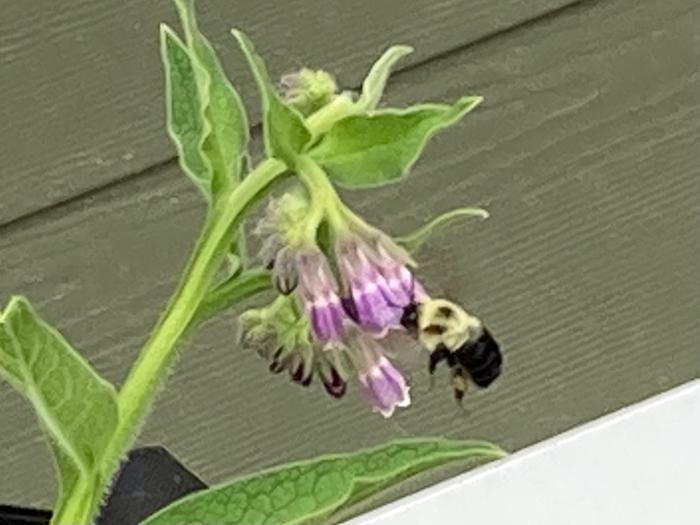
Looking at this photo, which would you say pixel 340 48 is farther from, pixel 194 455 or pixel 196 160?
pixel 196 160

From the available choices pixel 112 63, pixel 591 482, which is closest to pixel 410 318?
pixel 591 482

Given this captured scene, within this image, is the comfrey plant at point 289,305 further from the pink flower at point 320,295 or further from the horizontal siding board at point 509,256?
the horizontal siding board at point 509,256

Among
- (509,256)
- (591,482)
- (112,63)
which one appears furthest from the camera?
(509,256)

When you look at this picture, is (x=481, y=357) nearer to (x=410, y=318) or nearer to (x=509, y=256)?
(x=410, y=318)

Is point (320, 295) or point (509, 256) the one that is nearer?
point (320, 295)

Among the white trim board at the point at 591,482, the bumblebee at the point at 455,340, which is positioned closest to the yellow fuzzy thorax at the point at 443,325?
the bumblebee at the point at 455,340

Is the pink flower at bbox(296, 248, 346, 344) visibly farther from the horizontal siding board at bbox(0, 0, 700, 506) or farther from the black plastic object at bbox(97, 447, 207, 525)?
the horizontal siding board at bbox(0, 0, 700, 506)
